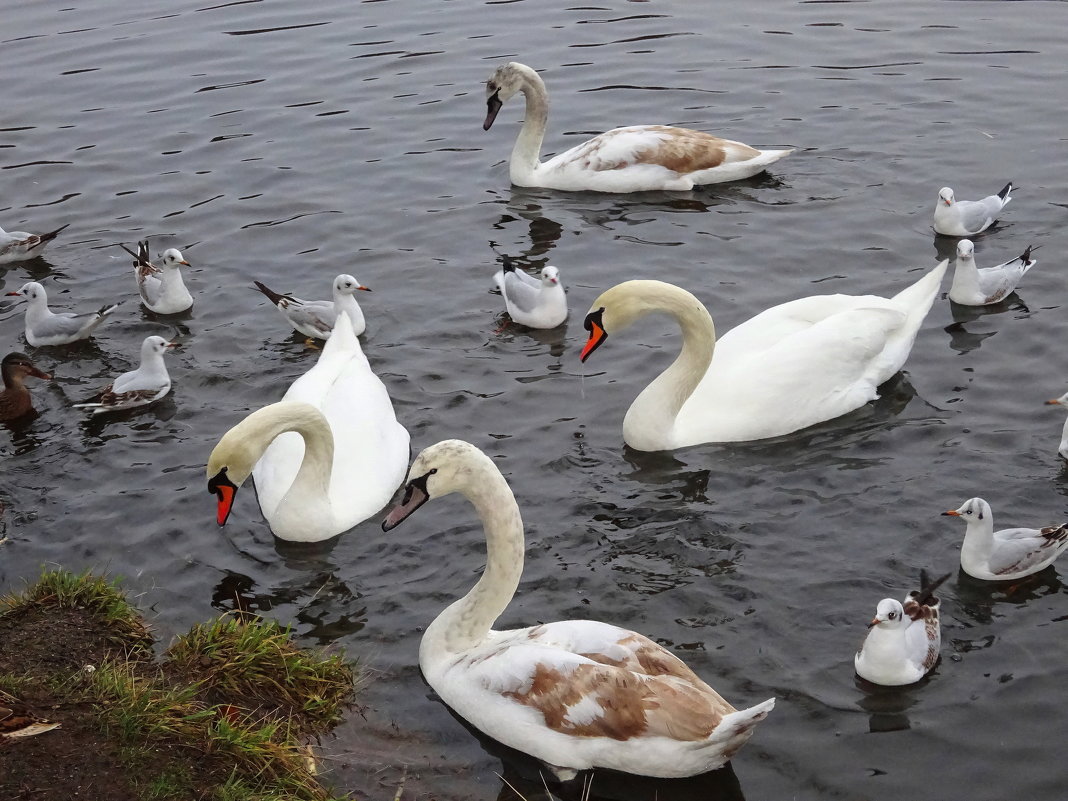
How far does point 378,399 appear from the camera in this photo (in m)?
9.56

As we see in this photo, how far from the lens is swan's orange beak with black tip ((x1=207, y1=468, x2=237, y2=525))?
8.26 meters

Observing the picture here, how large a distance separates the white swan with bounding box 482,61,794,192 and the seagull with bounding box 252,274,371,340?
148 inches

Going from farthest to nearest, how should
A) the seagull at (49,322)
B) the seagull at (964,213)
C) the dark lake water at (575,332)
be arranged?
the seagull at (964,213) < the seagull at (49,322) < the dark lake water at (575,332)

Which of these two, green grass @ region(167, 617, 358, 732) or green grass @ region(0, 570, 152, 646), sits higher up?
green grass @ region(0, 570, 152, 646)

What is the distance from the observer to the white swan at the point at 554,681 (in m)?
6.30

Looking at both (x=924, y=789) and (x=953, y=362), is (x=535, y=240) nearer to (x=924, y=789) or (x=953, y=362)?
(x=953, y=362)

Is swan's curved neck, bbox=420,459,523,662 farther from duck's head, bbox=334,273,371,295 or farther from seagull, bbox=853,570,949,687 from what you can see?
duck's head, bbox=334,273,371,295

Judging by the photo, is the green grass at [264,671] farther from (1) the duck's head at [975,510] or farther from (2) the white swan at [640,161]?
(2) the white swan at [640,161]

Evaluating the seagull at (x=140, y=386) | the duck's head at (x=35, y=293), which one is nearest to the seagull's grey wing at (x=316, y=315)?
the seagull at (x=140, y=386)

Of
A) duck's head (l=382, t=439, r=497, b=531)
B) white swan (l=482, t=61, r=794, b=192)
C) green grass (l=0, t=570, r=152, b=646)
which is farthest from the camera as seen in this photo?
white swan (l=482, t=61, r=794, b=192)

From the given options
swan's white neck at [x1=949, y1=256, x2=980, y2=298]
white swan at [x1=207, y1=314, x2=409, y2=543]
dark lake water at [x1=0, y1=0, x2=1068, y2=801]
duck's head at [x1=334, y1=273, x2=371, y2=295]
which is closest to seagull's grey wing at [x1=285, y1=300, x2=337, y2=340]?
duck's head at [x1=334, y1=273, x2=371, y2=295]

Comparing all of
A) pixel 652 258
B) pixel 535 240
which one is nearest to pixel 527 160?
pixel 535 240

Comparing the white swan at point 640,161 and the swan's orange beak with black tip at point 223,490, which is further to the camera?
the white swan at point 640,161

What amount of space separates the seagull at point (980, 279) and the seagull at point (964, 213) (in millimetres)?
1002
